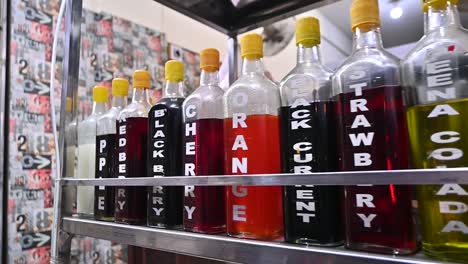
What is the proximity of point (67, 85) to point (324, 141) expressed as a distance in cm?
56

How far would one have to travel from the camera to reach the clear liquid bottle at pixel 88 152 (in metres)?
0.71

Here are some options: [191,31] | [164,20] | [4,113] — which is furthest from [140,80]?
[191,31]

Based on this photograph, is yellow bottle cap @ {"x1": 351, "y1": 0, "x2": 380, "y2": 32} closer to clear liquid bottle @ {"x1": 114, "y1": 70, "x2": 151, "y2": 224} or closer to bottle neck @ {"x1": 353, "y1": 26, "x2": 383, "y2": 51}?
bottle neck @ {"x1": 353, "y1": 26, "x2": 383, "y2": 51}

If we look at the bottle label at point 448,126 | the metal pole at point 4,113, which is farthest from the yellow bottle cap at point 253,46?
the metal pole at point 4,113

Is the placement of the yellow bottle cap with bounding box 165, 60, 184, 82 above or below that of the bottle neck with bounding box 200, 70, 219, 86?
above

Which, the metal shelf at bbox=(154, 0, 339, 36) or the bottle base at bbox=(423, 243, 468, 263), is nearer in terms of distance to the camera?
the bottle base at bbox=(423, 243, 468, 263)

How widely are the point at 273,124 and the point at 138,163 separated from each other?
275mm

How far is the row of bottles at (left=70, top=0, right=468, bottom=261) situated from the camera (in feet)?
1.11

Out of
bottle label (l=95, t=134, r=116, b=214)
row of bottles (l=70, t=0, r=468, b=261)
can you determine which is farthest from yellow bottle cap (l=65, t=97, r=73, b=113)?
row of bottles (l=70, t=0, r=468, b=261)

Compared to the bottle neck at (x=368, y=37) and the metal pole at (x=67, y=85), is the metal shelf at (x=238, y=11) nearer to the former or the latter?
the metal pole at (x=67, y=85)

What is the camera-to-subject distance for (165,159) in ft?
1.79

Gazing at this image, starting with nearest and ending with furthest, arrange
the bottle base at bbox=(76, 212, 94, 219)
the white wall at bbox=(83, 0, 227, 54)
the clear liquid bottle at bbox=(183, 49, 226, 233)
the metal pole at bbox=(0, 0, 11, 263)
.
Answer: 1. the clear liquid bottle at bbox=(183, 49, 226, 233)
2. the bottle base at bbox=(76, 212, 94, 219)
3. the metal pole at bbox=(0, 0, 11, 263)
4. the white wall at bbox=(83, 0, 227, 54)

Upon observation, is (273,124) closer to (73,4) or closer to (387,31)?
(73,4)

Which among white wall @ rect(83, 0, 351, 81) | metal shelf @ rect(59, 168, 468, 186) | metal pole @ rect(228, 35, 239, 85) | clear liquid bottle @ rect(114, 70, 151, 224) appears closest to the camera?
metal shelf @ rect(59, 168, 468, 186)
